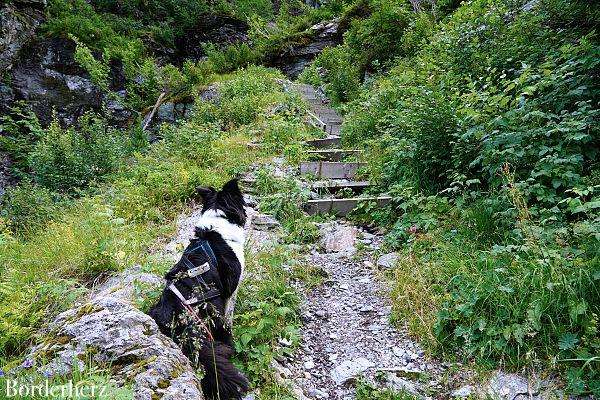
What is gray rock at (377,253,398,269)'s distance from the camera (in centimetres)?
428

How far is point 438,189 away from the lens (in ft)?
16.6

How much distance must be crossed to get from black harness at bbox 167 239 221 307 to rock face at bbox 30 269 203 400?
350 mm

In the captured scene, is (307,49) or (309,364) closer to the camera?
(309,364)

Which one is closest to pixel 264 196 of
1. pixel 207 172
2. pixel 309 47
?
pixel 207 172

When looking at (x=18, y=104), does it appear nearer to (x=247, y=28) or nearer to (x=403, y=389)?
(x=247, y=28)

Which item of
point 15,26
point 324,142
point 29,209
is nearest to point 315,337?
point 324,142

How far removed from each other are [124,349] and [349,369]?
6.00ft

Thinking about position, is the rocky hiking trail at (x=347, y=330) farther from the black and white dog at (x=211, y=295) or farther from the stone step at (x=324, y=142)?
the stone step at (x=324, y=142)

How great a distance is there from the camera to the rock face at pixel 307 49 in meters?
19.6

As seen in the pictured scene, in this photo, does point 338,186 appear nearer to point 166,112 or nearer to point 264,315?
point 264,315

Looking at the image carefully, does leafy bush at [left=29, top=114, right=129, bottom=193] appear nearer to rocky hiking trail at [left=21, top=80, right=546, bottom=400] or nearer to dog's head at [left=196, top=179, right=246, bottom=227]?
rocky hiking trail at [left=21, top=80, right=546, bottom=400]

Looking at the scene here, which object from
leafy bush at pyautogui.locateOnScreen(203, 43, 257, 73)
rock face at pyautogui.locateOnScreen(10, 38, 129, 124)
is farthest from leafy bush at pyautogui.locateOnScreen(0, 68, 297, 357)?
leafy bush at pyautogui.locateOnScreen(203, 43, 257, 73)

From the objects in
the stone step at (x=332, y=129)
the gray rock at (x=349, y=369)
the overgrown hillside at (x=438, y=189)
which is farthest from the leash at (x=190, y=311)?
the stone step at (x=332, y=129)

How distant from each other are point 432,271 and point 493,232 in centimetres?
77
